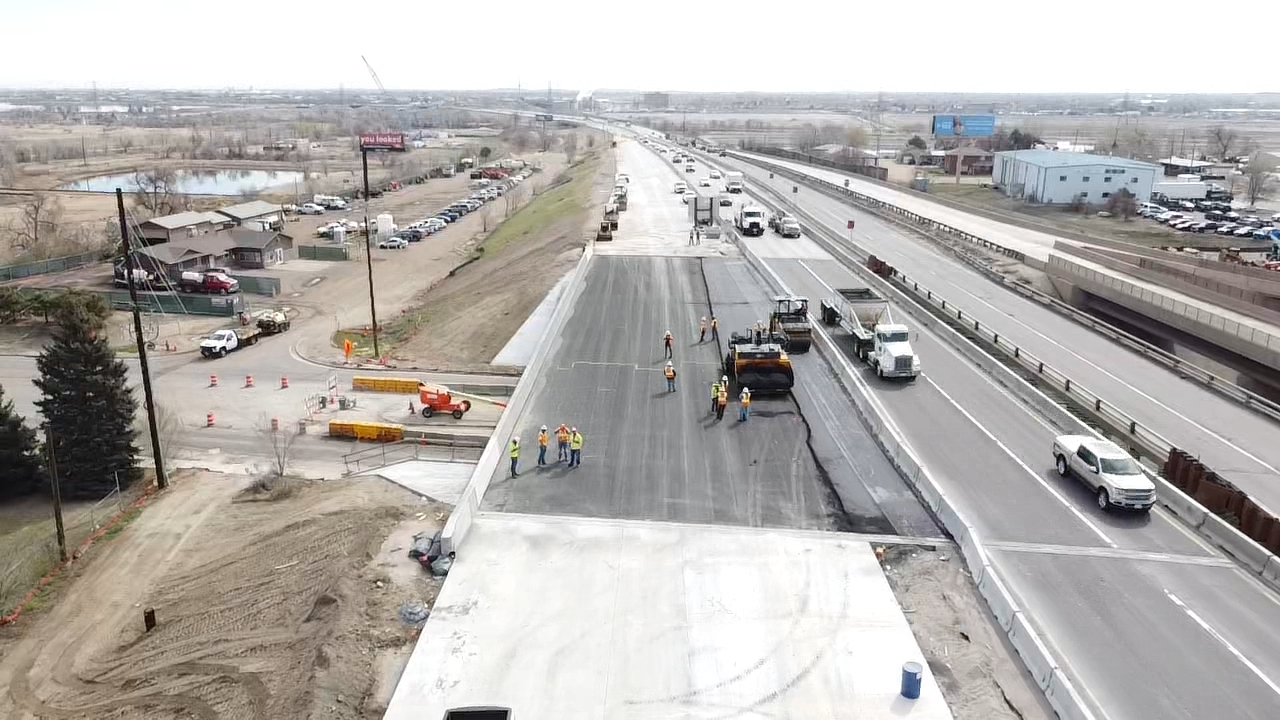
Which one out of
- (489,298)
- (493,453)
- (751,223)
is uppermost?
(751,223)

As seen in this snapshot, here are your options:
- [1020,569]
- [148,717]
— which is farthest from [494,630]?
[1020,569]

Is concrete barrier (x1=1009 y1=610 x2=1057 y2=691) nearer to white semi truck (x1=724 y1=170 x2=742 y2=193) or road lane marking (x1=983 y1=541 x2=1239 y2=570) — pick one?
road lane marking (x1=983 y1=541 x2=1239 y2=570)

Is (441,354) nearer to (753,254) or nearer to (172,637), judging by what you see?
(753,254)

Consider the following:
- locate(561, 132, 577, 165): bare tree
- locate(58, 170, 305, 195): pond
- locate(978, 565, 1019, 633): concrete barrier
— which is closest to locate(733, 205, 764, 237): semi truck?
locate(978, 565, 1019, 633): concrete barrier

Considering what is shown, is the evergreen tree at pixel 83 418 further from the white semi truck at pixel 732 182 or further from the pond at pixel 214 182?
the pond at pixel 214 182

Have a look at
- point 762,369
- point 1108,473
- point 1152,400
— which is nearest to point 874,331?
point 762,369

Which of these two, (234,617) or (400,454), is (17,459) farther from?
(234,617)

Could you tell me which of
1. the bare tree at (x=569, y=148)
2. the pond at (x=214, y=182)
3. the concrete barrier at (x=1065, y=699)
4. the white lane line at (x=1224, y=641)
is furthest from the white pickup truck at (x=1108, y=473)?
the bare tree at (x=569, y=148)
